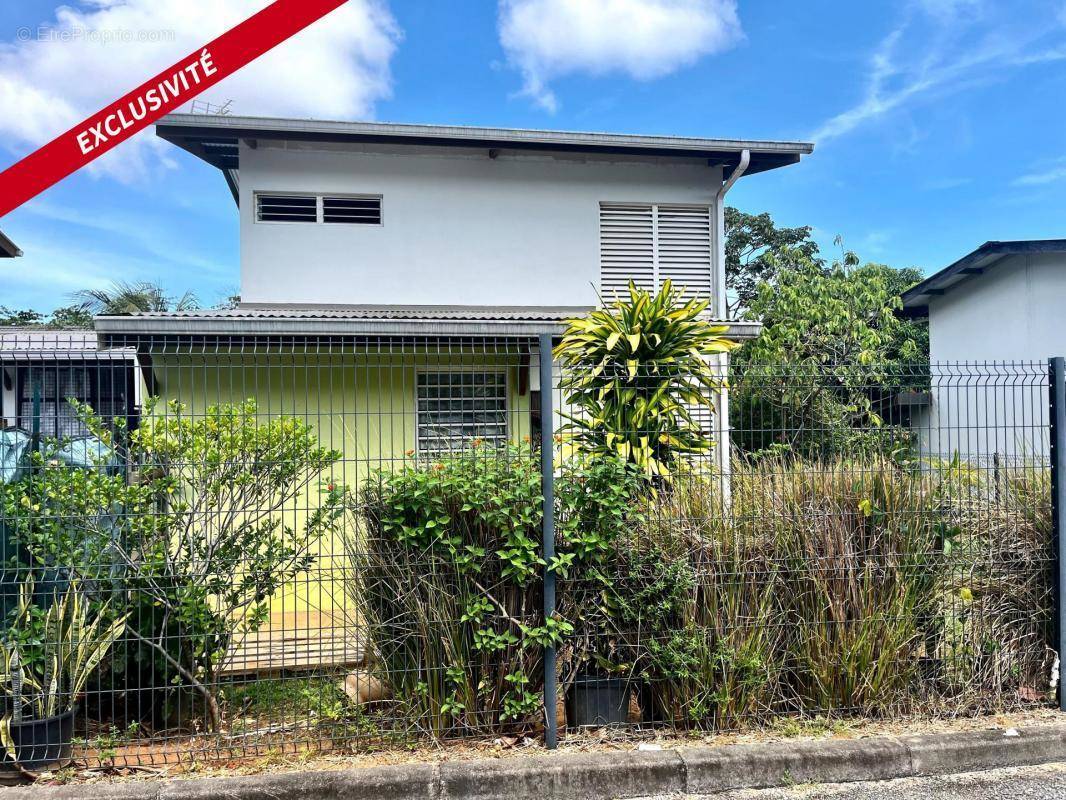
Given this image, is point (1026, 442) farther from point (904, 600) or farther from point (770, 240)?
point (770, 240)

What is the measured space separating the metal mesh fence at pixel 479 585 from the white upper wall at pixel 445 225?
5.49 meters

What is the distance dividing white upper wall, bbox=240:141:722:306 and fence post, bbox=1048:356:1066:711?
601 centimetres

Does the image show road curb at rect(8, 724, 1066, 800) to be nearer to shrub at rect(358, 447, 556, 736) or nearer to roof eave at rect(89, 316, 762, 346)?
shrub at rect(358, 447, 556, 736)

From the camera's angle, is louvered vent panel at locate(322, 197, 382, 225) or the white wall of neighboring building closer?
the white wall of neighboring building

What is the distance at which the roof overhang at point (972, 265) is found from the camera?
1238 cm

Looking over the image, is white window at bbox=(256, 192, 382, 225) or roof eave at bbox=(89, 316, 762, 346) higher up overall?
white window at bbox=(256, 192, 382, 225)

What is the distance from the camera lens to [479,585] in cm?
393

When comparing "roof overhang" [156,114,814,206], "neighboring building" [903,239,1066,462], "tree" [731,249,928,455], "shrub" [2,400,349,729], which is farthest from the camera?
"neighboring building" [903,239,1066,462]

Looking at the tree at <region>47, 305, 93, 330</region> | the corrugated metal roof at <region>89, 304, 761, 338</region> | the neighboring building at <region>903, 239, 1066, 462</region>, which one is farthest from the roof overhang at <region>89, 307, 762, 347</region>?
the tree at <region>47, 305, 93, 330</region>

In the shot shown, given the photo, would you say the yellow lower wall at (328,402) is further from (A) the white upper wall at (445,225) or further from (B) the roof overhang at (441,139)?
(B) the roof overhang at (441,139)

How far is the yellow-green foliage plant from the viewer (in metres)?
3.61

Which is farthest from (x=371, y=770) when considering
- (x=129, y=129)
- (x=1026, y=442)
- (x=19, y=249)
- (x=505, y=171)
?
(x=19, y=249)

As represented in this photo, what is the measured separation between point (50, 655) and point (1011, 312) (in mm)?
15723

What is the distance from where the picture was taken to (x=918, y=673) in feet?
13.9
